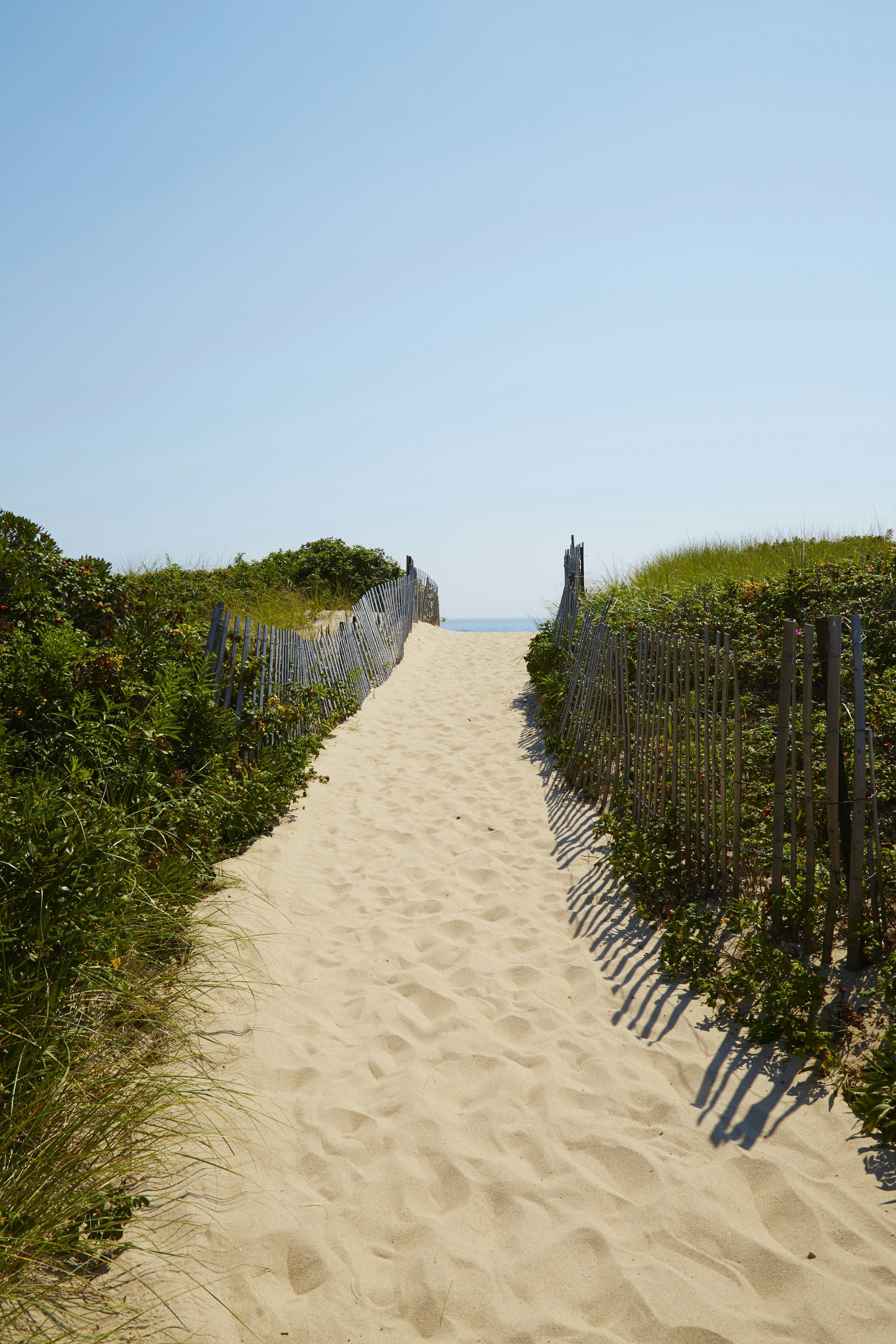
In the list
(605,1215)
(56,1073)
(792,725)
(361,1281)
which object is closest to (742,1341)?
(605,1215)

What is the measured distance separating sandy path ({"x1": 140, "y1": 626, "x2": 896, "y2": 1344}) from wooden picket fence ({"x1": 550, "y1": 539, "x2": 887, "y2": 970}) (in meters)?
0.74

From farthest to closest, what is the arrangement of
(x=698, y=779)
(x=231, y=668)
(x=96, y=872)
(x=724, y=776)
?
(x=231, y=668), (x=698, y=779), (x=724, y=776), (x=96, y=872)

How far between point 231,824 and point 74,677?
1.43 meters

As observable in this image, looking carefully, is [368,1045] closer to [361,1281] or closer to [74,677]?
[361,1281]

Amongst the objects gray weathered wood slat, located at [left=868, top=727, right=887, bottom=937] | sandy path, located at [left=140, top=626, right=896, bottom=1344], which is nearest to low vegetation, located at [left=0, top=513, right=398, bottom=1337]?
sandy path, located at [left=140, top=626, right=896, bottom=1344]

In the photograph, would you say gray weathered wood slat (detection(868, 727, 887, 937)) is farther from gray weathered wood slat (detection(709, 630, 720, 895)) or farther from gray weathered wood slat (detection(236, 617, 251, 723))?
gray weathered wood slat (detection(236, 617, 251, 723))

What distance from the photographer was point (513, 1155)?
116 inches

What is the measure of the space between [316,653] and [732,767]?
476cm

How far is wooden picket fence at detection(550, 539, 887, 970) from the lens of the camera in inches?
146

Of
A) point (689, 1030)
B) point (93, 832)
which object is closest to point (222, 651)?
point (93, 832)

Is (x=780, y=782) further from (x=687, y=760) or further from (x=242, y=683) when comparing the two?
(x=242, y=683)

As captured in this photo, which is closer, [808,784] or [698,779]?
[808,784]

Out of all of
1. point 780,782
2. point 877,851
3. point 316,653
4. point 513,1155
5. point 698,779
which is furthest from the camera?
point 316,653

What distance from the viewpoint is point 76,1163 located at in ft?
8.04
